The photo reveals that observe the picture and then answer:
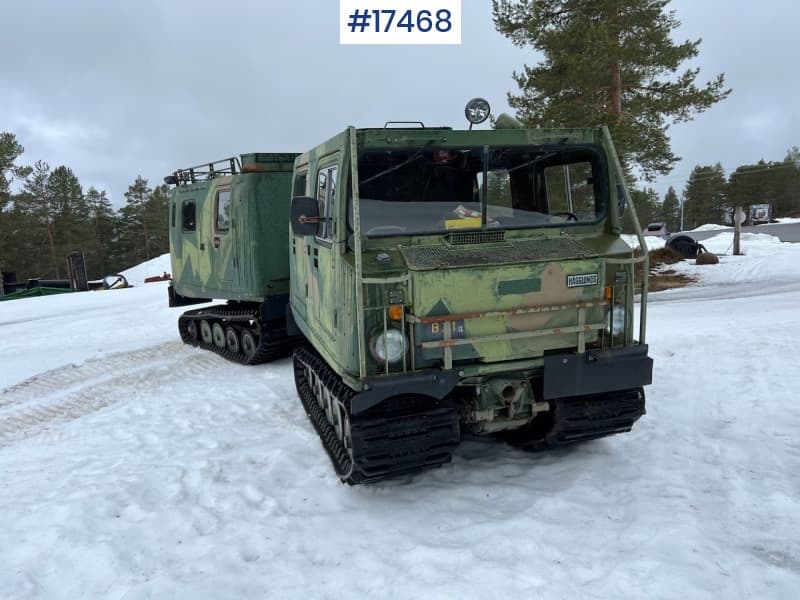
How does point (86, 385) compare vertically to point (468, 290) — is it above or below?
below

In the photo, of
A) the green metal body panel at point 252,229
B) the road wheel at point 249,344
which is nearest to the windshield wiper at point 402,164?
the green metal body panel at point 252,229

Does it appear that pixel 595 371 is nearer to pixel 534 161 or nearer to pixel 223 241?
pixel 534 161

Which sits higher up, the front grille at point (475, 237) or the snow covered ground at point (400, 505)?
the front grille at point (475, 237)

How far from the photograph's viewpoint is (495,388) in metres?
4.25

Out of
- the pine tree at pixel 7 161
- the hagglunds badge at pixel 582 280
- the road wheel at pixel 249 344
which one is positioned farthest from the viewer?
the pine tree at pixel 7 161

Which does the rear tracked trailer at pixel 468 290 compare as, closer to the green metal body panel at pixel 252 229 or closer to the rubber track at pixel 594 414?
the rubber track at pixel 594 414

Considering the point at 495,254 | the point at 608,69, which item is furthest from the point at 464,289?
the point at 608,69

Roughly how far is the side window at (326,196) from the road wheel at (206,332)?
5.98 m

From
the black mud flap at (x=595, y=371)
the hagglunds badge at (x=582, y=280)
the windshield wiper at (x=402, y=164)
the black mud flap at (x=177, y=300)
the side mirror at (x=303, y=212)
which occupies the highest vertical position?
the windshield wiper at (x=402, y=164)

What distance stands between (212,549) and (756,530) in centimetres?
339

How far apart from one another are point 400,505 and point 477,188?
2.48 m

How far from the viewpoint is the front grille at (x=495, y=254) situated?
3.99m

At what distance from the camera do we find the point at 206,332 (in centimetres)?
1036

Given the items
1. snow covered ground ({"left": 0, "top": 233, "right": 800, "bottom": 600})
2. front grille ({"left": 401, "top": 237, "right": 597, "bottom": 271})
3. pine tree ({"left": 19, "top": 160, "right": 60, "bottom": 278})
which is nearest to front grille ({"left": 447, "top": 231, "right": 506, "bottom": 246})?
front grille ({"left": 401, "top": 237, "right": 597, "bottom": 271})
